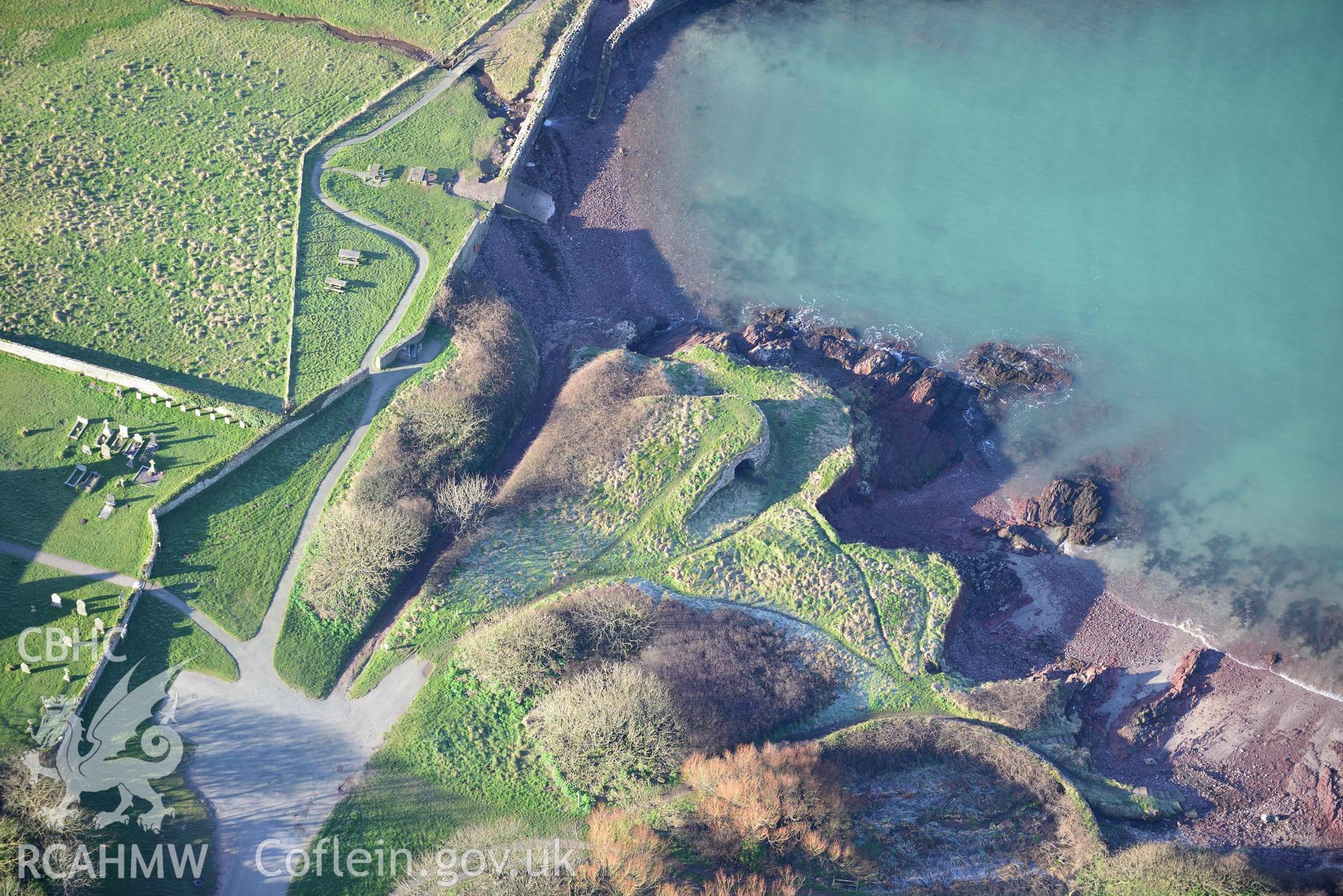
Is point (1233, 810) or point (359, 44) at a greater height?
point (359, 44)

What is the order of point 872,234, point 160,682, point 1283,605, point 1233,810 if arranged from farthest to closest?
point 872,234 < point 1283,605 < point 1233,810 < point 160,682

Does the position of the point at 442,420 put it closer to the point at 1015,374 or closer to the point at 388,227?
the point at 388,227

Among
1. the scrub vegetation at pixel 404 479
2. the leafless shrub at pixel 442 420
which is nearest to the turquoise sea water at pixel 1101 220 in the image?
the scrub vegetation at pixel 404 479

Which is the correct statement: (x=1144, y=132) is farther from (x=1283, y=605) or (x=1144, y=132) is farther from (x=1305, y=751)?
(x=1305, y=751)

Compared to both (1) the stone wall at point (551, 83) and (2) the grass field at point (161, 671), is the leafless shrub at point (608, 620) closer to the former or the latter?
(2) the grass field at point (161, 671)

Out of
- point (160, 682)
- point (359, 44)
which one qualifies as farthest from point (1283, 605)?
point (359, 44)

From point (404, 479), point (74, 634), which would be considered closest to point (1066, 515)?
point (404, 479)

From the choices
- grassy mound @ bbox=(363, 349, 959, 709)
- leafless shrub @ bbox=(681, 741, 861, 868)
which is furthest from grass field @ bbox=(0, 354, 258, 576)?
leafless shrub @ bbox=(681, 741, 861, 868)

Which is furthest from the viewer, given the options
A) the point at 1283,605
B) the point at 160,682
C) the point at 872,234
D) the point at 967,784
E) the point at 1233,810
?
the point at 872,234
